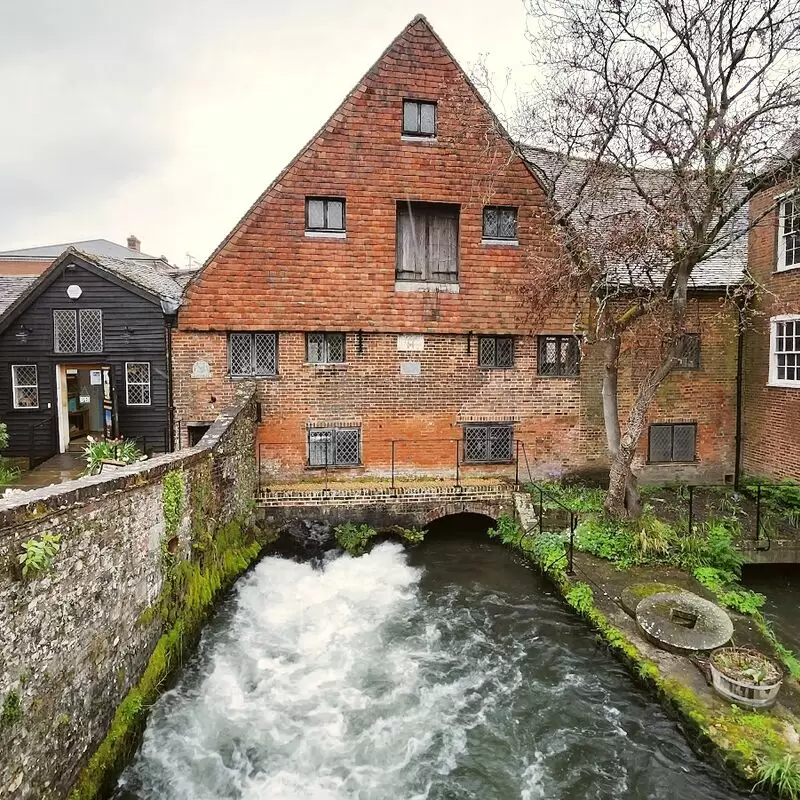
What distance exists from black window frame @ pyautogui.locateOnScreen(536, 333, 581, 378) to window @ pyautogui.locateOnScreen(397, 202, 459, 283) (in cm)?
281

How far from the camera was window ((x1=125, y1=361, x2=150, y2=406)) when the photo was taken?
12547 mm

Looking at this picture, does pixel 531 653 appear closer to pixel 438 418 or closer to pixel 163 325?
pixel 438 418

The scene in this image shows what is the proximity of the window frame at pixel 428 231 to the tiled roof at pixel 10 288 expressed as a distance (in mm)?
10765

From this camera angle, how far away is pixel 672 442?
13.7 m

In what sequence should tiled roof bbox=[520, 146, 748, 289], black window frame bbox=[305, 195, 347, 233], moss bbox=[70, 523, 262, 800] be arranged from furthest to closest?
black window frame bbox=[305, 195, 347, 233] → tiled roof bbox=[520, 146, 748, 289] → moss bbox=[70, 523, 262, 800]

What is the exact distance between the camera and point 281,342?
12508 mm

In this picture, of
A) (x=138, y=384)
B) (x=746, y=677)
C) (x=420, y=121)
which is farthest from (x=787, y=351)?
(x=138, y=384)

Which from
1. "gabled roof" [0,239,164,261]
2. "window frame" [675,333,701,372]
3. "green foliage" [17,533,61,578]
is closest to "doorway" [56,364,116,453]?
"green foliage" [17,533,61,578]

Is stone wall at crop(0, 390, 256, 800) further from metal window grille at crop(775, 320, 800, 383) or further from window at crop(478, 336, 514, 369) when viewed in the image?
metal window grille at crop(775, 320, 800, 383)

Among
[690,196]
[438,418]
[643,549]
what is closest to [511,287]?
[438,418]

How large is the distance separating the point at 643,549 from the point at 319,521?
6.60 metres

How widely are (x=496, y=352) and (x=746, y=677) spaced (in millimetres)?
8818

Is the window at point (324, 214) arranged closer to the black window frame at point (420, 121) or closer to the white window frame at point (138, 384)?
the black window frame at point (420, 121)

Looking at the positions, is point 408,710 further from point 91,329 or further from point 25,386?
point 25,386
